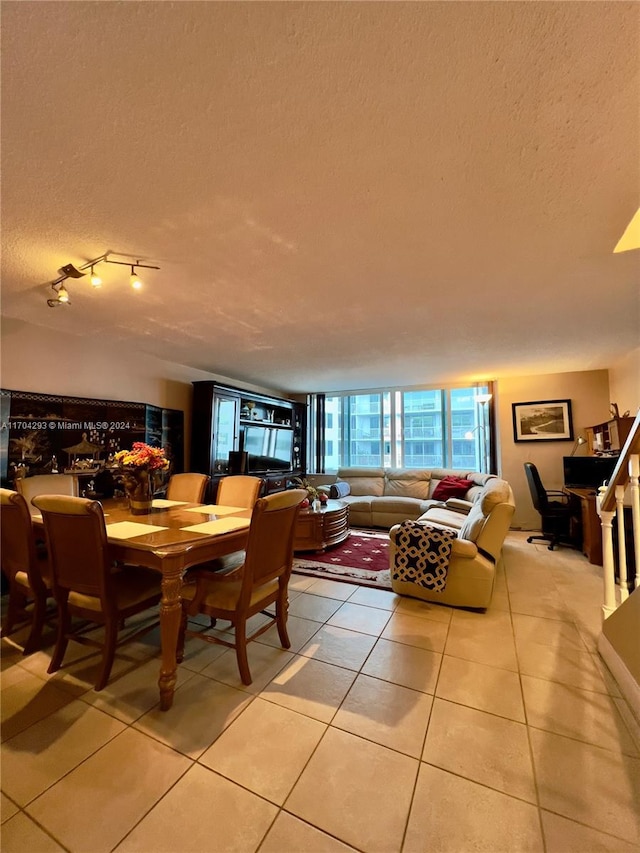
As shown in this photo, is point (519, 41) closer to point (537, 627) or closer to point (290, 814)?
point (290, 814)

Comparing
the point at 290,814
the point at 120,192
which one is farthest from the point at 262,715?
the point at 120,192

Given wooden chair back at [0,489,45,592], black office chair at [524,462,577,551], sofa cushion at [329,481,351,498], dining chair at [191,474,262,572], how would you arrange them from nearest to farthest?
wooden chair back at [0,489,45,592], dining chair at [191,474,262,572], black office chair at [524,462,577,551], sofa cushion at [329,481,351,498]

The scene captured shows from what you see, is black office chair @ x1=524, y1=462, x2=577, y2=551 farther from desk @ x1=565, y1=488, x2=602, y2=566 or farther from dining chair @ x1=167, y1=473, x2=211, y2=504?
dining chair @ x1=167, y1=473, x2=211, y2=504

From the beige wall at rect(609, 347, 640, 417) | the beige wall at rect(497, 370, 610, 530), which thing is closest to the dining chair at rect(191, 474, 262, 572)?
the beige wall at rect(609, 347, 640, 417)

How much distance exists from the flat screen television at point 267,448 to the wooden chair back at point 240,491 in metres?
2.10

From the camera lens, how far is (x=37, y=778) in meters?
1.23

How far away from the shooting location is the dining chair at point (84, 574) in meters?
1.62

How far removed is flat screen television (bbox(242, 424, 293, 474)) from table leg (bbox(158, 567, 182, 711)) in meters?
3.52

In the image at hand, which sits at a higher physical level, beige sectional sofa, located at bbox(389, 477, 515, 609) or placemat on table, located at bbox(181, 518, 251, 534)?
placemat on table, located at bbox(181, 518, 251, 534)

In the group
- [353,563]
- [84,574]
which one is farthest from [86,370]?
[353,563]

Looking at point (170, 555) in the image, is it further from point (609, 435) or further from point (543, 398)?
point (543, 398)

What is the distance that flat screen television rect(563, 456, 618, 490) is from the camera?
157 inches

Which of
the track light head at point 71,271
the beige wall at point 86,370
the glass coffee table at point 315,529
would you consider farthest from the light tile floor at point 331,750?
the track light head at point 71,271

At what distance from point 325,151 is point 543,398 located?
16.8 ft
